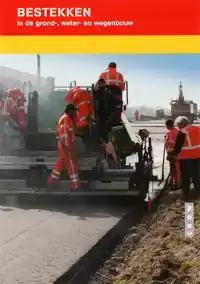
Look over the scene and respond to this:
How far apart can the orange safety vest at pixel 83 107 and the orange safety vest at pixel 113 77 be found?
580 mm

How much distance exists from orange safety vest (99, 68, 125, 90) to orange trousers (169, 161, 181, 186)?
93cm

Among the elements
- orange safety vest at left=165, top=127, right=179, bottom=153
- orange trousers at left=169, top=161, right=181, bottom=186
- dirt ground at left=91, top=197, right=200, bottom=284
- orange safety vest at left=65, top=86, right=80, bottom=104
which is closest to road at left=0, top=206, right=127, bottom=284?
dirt ground at left=91, top=197, right=200, bottom=284

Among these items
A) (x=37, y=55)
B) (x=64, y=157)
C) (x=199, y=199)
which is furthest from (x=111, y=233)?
(x=37, y=55)

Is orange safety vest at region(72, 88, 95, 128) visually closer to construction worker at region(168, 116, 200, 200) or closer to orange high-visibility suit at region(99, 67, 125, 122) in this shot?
orange high-visibility suit at region(99, 67, 125, 122)

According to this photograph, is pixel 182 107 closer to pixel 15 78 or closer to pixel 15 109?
pixel 15 78

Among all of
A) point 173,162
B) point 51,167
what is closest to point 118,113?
point 173,162

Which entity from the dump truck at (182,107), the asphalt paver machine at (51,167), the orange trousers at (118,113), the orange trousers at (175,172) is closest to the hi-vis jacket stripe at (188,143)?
the orange trousers at (175,172)

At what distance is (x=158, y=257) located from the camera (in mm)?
3689

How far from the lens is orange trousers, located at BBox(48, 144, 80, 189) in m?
5.39

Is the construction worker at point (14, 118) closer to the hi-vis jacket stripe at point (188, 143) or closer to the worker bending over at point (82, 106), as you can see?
the worker bending over at point (82, 106)

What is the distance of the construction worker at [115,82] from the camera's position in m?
4.04

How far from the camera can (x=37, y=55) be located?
12.3ft

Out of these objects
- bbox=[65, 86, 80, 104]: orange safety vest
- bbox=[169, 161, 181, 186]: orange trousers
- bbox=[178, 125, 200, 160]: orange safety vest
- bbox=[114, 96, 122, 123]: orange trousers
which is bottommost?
bbox=[169, 161, 181, 186]: orange trousers

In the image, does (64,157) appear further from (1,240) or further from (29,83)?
(1,240)
